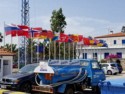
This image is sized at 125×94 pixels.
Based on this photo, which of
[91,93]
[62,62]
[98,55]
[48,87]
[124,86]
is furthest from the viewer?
[98,55]

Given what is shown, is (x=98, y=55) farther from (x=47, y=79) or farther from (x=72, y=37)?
(x=47, y=79)

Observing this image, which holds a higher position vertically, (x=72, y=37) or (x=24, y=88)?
(x=72, y=37)

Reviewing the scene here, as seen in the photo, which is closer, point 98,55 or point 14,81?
point 14,81

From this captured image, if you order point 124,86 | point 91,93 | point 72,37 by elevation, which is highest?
point 72,37

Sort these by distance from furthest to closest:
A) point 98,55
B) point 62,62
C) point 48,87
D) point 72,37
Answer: point 98,55, point 72,37, point 62,62, point 48,87

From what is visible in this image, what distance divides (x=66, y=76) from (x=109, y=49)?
172 feet

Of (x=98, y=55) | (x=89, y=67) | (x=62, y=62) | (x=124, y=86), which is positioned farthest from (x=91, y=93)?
(x=98, y=55)

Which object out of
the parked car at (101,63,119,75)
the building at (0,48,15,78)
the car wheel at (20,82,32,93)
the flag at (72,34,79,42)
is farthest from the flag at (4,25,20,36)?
the parked car at (101,63,119,75)

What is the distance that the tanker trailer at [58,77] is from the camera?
53.4ft

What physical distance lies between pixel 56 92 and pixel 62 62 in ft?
6.77

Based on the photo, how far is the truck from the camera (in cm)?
1634

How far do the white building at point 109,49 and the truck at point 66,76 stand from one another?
47.1 metres

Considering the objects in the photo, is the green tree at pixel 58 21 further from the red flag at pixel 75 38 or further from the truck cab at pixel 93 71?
the truck cab at pixel 93 71

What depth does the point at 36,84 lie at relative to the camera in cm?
1809
